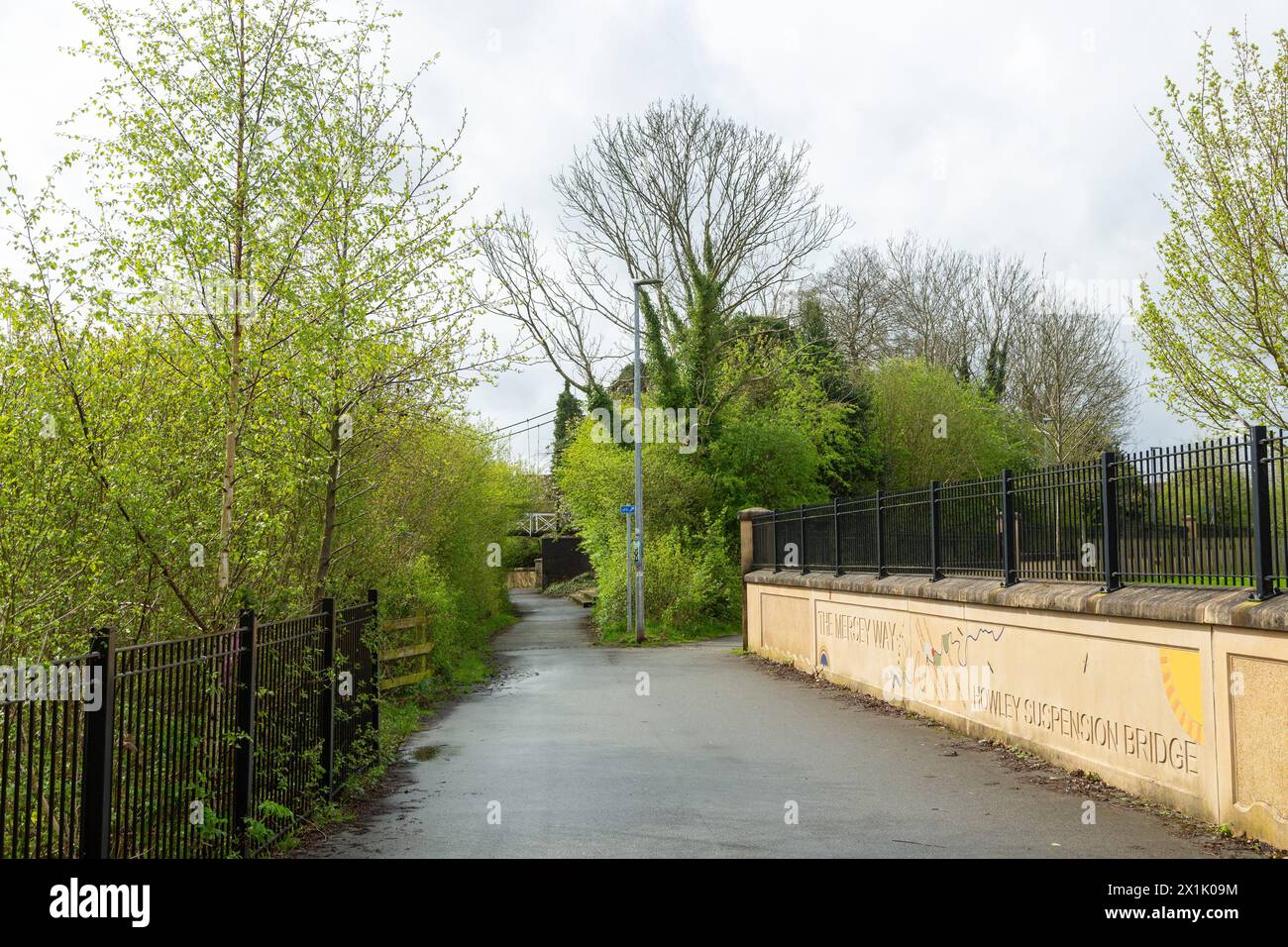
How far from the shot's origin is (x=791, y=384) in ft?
124

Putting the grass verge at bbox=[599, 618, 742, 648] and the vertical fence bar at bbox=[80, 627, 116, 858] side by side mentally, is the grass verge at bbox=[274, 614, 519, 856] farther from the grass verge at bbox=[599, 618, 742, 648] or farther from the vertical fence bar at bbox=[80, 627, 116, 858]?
the grass verge at bbox=[599, 618, 742, 648]

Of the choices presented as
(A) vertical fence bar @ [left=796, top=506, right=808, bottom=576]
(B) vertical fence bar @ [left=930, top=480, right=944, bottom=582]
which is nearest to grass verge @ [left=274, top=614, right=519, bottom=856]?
(A) vertical fence bar @ [left=796, top=506, right=808, bottom=576]

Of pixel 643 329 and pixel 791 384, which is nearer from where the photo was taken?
pixel 643 329

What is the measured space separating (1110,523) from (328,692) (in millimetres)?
6667

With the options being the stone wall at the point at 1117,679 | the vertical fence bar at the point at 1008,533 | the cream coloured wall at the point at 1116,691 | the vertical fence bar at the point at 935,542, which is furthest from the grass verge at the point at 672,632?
the vertical fence bar at the point at 1008,533

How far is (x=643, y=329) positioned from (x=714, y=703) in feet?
66.2

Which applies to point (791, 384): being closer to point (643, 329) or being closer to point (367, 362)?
point (643, 329)

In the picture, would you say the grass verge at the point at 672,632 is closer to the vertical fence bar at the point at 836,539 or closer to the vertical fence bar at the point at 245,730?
the vertical fence bar at the point at 836,539

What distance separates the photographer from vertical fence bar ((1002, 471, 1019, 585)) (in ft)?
38.2

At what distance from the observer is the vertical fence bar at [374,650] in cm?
1092

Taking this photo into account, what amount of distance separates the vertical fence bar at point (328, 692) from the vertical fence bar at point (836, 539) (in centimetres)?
1058

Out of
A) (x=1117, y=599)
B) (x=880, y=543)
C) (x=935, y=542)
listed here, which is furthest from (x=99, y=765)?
(x=880, y=543)

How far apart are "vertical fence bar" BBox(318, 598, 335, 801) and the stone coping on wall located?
→ 6.29 meters
